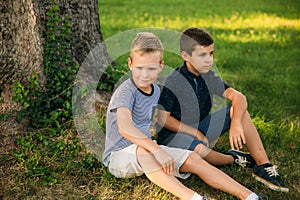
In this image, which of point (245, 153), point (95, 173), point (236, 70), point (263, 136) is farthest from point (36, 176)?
point (236, 70)

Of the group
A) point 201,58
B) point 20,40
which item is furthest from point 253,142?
point 20,40

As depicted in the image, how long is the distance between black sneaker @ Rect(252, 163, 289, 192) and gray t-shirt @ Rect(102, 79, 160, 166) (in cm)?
92

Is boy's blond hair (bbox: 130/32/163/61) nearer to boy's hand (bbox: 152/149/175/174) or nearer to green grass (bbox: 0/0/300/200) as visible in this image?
boy's hand (bbox: 152/149/175/174)

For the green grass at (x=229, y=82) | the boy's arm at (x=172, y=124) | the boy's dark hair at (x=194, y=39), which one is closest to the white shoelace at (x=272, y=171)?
the green grass at (x=229, y=82)

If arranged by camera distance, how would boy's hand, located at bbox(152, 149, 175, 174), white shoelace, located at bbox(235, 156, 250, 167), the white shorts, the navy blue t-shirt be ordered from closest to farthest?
1. boy's hand, located at bbox(152, 149, 175, 174)
2. the white shorts
3. the navy blue t-shirt
4. white shoelace, located at bbox(235, 156, 250, 167)

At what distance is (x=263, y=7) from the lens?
10133mm

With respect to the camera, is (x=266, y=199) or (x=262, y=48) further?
(x=262, y=48)

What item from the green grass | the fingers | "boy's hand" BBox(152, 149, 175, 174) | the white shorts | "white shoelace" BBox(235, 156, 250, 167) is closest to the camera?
"boy's hand" BBox(152, 149, 175, 174)

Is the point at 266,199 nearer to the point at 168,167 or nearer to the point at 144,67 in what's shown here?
the point at 168,167

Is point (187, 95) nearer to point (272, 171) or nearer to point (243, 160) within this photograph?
point (243, 160)

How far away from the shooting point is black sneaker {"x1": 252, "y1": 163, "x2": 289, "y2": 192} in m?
3.38

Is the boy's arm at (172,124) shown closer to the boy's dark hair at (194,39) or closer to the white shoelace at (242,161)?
the white shoelace at (242,161)

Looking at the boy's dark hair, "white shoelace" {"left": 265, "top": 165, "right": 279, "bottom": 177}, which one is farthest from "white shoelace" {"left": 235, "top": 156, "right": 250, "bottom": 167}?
the boy's dark hair

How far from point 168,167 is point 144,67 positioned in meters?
0.71
